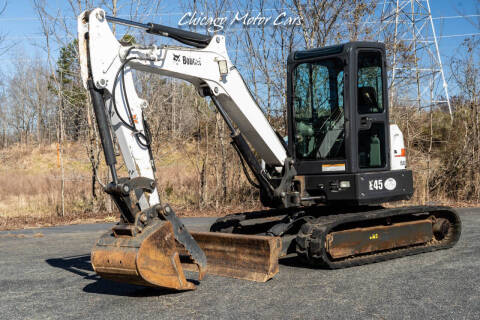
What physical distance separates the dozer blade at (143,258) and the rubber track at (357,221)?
1770mm

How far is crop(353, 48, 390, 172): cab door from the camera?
7008 mm

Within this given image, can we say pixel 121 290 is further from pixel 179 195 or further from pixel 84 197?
pixel 179 195

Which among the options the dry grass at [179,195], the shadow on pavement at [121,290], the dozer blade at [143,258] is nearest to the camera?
the dozer blade at [143,258]

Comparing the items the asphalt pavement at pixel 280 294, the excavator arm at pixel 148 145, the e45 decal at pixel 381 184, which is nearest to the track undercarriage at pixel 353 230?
the asphalt pavement at pixel 280 294

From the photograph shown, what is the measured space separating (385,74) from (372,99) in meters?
0.44

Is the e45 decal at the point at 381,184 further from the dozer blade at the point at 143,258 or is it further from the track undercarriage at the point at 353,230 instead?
the dozer blade at the point at 143,258

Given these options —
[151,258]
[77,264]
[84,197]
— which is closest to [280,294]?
[151,258]

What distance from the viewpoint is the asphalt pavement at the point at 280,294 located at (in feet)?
15.5

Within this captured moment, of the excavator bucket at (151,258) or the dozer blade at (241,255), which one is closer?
the excavator bucket at (151,258)

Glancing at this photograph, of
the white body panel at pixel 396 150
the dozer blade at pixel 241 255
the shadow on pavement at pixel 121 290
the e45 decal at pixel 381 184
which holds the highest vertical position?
the white body panel at pixel 396 150

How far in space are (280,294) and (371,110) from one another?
10.1ft

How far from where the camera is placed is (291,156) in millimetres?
7312

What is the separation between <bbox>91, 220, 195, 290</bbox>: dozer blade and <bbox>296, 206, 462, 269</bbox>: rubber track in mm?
1770

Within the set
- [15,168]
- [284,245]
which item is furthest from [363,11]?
[15,168]
